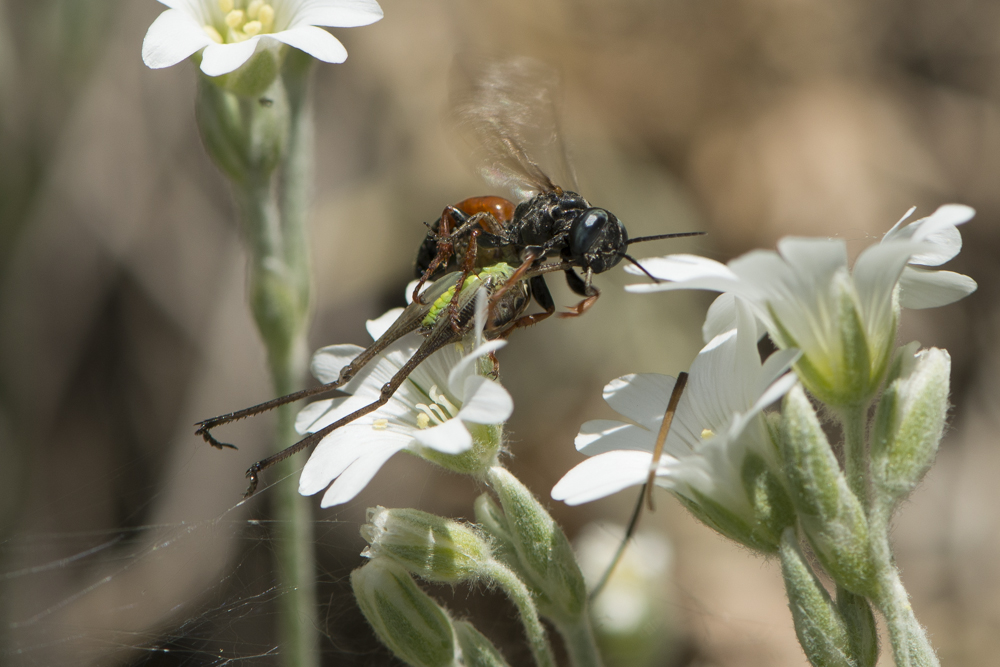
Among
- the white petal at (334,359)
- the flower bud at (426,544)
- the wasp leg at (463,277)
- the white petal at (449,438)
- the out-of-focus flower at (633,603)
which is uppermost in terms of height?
the wasp leg at (463,277)

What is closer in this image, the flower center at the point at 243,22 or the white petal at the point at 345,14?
the white petal at the point at 345,14

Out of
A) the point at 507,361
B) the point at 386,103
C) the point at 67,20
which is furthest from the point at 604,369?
the point at 67,20

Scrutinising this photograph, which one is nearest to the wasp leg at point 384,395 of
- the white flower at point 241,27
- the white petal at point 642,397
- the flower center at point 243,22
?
the white petal at point 642,397

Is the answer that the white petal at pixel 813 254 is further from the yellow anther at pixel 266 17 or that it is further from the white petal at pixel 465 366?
the yellow anther at pixel 266 17

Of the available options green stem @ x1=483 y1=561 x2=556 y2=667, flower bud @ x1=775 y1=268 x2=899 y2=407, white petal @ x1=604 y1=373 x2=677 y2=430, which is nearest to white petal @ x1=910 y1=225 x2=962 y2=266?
flower bud @ x1=775 y1=268 x2=899 y2=407

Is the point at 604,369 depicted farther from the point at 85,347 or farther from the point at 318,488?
the point at 318,488

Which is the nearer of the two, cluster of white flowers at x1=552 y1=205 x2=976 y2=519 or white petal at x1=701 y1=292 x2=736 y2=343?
cluster of white flowers at x1=552 y1=205 x2=976 y2=519

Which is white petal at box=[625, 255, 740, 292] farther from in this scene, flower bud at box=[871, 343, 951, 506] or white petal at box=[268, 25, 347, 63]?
white petal at box=[268, 25, 347, 63]
